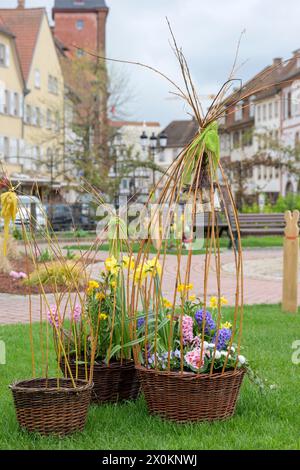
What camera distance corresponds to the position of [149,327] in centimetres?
491

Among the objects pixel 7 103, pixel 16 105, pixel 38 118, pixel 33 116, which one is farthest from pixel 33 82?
pixel 7 103

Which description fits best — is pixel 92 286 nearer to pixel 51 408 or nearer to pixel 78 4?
pixel 51 408

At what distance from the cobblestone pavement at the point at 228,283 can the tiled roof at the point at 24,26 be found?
40.1 m

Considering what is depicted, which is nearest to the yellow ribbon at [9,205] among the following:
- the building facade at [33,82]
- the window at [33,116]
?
the building facade at [33,82]

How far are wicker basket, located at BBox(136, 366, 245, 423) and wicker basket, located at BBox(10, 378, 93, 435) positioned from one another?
39 centimetres

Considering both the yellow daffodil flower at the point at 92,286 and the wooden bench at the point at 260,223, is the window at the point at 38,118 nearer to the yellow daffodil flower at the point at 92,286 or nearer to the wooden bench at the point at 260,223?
the wooden bench at the point at 260,223

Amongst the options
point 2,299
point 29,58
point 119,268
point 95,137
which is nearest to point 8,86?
point 29,58

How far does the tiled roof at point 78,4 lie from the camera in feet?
270

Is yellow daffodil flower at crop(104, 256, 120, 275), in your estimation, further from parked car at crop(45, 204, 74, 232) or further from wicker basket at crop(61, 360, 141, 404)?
parked car at crop(45, 204, 74, 232)

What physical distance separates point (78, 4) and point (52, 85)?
27.1 meters

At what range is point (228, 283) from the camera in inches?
502

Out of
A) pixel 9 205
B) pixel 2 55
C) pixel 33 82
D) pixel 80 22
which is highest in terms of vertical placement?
pixel 80 22
